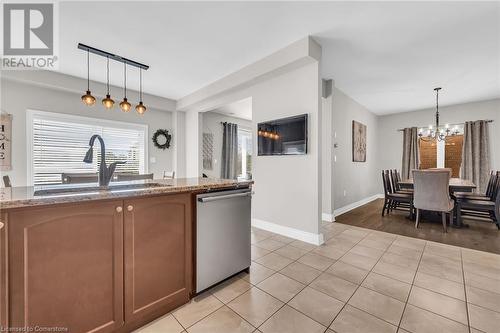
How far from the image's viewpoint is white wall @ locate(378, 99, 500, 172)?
197 inches

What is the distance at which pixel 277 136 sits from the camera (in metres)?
3.37

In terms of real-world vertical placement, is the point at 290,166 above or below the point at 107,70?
below

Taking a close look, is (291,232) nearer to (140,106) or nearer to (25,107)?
(140,106)

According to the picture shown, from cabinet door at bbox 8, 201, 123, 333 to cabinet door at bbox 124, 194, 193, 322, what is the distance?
0.21 feet

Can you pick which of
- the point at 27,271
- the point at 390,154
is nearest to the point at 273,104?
the point at 27,271

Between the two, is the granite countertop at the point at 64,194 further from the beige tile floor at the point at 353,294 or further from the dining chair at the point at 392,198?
the dining chair at the point at 392,198

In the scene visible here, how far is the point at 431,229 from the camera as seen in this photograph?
11.4 ft

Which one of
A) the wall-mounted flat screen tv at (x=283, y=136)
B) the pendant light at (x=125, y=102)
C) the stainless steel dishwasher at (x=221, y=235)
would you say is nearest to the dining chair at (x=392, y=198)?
the wall-mounted flat screen tv at (x=283, y=136)

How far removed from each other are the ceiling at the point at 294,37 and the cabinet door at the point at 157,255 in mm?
2108

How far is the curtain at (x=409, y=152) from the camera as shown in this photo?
6020mm

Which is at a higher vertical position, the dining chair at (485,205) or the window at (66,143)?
the window at (66,143)

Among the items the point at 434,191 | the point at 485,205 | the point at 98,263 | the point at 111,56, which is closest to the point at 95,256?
the point at 98,263
